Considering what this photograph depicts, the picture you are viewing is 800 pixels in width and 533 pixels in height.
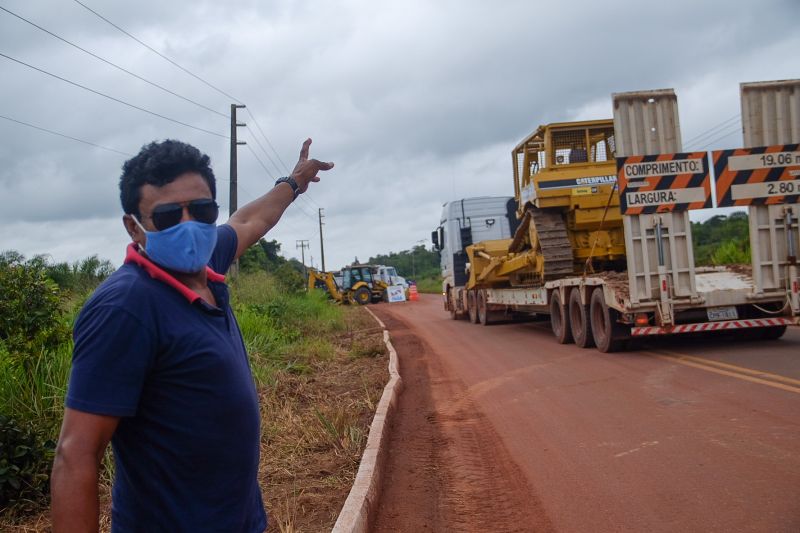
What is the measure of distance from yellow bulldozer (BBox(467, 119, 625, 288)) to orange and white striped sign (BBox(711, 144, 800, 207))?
2.41 m

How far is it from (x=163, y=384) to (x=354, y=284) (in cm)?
4309

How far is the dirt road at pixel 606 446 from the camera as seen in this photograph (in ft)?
14.7

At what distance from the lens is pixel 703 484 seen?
4.81 metres

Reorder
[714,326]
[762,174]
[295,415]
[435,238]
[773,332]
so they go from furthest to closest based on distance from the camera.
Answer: [435,238], [773,332], [714,326], [762,174], [295,415]

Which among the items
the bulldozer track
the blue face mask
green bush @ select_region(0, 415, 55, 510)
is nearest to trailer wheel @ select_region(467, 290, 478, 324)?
the bulldozer track

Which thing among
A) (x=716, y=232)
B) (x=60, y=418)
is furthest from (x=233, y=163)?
(x=716, y=232)

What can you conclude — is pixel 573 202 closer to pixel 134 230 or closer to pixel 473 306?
pixel 473 306

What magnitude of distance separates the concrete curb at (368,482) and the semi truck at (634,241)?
194 inches

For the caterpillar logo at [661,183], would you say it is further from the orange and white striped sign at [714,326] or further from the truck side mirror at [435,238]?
the truck side mirror at [435,238]

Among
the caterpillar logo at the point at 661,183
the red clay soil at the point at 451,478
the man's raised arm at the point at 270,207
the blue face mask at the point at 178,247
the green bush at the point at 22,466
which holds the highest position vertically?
the caterpillar logo at the point at 661,183

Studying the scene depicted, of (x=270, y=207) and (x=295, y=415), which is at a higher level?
(x=270, y=207)

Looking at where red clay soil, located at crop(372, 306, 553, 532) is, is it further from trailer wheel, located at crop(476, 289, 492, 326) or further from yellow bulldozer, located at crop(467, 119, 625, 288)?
trailer wheel, located at crop(476, 289, 492, 326)

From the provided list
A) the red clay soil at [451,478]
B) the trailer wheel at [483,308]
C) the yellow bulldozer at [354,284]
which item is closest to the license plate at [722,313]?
the red clay soil at [451,478]

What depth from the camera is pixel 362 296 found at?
44750 millimetres
